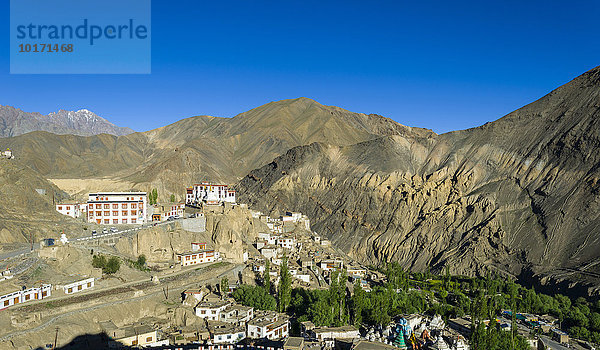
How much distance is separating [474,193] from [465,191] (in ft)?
9.32

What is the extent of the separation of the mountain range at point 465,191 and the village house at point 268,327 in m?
43.5

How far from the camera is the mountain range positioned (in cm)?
8100

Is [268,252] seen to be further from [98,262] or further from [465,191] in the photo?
[465,191]

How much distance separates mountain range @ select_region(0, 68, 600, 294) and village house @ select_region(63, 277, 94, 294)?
55534 millimetres

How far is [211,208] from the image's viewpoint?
71375mm

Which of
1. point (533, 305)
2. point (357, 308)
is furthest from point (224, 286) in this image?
point (533, 305)

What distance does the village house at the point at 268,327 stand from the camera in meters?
40.3

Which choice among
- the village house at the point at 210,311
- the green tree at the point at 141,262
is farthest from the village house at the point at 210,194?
the village house at the point at 210,311

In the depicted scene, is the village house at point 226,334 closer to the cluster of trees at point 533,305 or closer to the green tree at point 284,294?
the green tree at point 284,294

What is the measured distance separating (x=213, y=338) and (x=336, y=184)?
260 ft

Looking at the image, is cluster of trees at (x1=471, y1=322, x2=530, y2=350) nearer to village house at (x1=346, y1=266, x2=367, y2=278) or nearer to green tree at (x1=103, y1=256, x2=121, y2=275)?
village house at (x1=346, y1=266, x2=367, y2=278)

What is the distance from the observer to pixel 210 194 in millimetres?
78688

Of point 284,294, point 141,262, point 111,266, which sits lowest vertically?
point 284,294

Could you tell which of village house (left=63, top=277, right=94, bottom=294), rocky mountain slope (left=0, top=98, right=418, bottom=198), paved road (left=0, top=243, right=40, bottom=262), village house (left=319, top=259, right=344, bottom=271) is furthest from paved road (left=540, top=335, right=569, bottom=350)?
rocky mountain slope (left=0, top=98, right=418, bottom=198)
